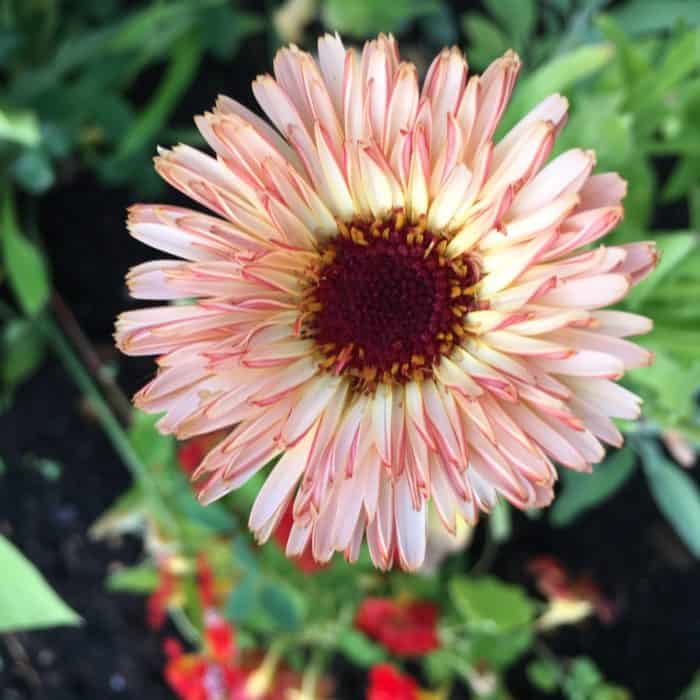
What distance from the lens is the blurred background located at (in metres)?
1.05

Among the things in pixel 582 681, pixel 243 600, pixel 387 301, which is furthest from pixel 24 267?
pixel 582 681

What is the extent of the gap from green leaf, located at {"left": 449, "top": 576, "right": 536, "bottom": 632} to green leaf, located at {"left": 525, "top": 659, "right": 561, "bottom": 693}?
0.16m

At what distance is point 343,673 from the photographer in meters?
1.37

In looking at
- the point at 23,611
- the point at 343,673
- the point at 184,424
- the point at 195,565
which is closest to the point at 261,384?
the point at 184,424

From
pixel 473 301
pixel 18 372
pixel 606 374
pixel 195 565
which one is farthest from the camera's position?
pixel 18 372

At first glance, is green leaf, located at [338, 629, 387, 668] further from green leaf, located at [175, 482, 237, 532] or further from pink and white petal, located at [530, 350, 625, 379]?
pink and white petal, located at [530, 350, 625, 379]

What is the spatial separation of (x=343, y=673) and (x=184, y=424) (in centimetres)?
93

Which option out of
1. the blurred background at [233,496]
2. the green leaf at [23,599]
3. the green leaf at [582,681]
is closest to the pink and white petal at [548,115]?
the blurred background at [233,496]

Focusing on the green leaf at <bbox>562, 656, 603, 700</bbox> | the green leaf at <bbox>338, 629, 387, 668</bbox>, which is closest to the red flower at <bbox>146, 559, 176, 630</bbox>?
the green leaf at <bbox>338, 629, 387, 668</bbox>

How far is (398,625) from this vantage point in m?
1.14

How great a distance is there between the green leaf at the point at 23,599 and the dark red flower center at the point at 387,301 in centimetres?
30

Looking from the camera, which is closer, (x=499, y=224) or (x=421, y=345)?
(x=499, y=224)

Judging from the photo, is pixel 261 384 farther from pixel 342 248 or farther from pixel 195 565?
pixel 195 565

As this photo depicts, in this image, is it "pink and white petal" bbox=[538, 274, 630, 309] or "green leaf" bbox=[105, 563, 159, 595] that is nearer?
"pink and white petal" bbox=[538, 274, 630, 309]
